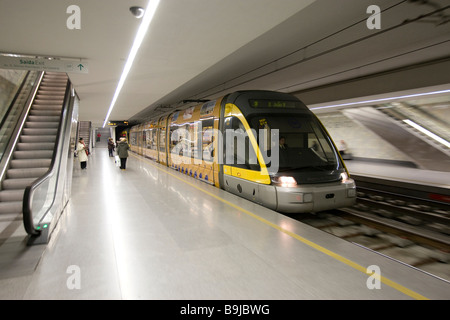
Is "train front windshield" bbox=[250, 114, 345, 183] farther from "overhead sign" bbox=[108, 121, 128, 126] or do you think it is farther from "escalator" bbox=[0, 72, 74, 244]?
"overhead sign" bbox=[108, 121, 128, 126]

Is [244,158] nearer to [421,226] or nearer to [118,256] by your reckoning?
[118,256]

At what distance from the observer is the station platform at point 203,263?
2.30 m

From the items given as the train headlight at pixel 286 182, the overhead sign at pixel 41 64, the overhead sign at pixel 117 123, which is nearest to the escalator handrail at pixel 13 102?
the overhead sign at pixel 41 64

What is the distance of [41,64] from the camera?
5184 millimetres

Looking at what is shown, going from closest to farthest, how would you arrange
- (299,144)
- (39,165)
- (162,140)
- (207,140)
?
(299,144) → (39,165) → (207,140) → (162,140)

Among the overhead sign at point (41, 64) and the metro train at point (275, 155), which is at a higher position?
the overhead sign at point (41, 64)

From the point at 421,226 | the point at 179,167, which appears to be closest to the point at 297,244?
the point at 421,226

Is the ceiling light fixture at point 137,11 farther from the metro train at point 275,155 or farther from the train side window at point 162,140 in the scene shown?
the train side window at point 162,140

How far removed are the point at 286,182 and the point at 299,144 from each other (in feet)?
3.54

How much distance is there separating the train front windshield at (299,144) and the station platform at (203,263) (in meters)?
1.17

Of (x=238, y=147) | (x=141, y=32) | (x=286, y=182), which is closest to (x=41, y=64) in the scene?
(x=141, y=32)

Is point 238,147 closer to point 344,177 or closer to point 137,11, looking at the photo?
point 344,177

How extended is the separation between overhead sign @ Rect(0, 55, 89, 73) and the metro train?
3.31m
